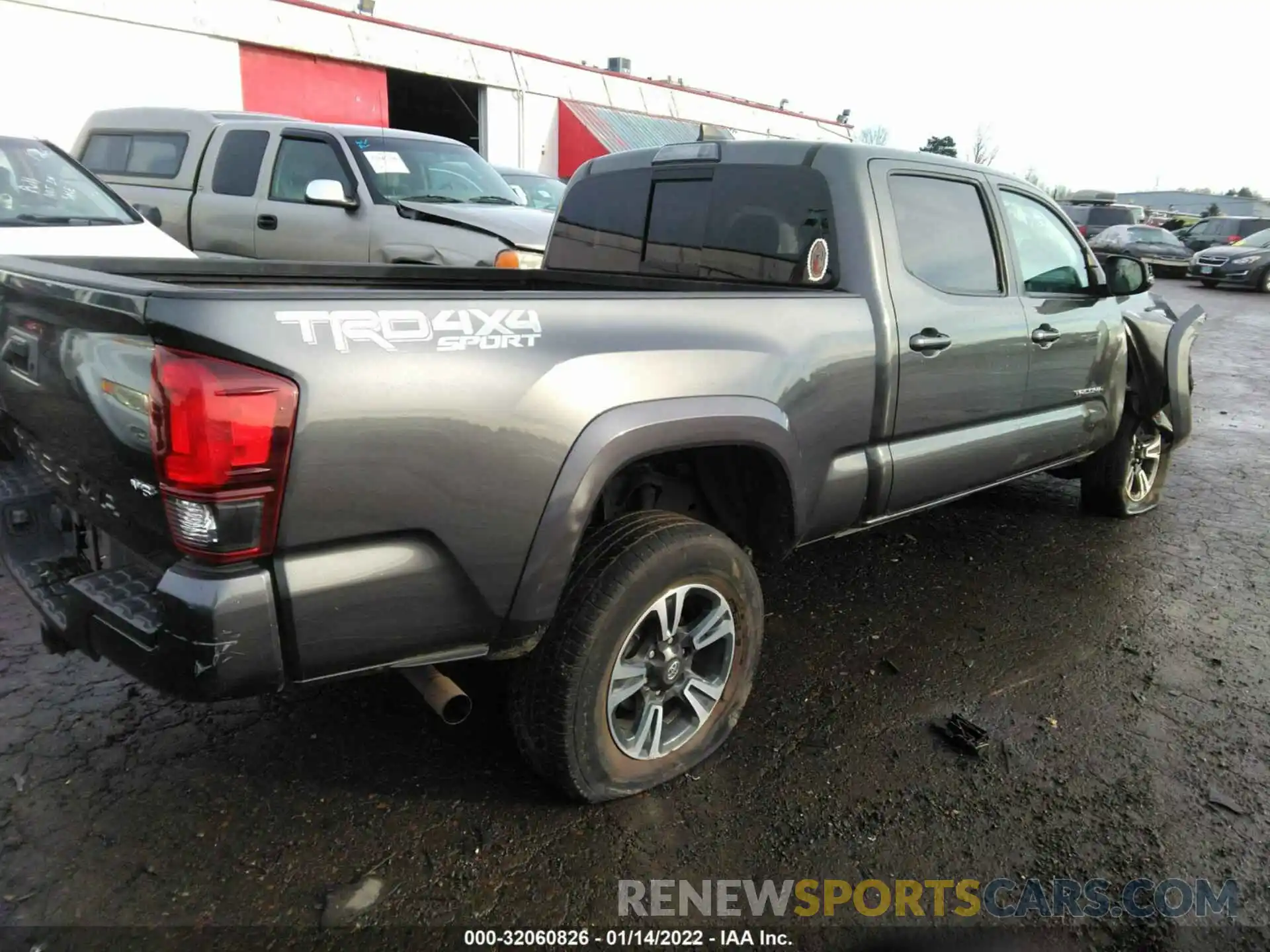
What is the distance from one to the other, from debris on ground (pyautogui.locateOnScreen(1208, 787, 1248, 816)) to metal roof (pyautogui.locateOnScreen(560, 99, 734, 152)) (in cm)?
2105

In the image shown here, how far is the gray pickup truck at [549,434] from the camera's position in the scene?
71.2 inches

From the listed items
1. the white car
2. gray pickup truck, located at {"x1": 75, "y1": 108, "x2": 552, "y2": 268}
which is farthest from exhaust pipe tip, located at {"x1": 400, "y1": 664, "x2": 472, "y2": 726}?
gray pickup truck, located at {"x1": 75, "y1": 108, "x2": 552, "y2": 268}

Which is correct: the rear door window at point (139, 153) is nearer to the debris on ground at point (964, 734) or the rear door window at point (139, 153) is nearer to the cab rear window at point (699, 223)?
the cab rear window at point (699, 223)

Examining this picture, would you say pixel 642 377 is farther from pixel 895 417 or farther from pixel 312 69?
pixel 312 69

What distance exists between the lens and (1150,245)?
24.1m

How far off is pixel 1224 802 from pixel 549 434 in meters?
2.33

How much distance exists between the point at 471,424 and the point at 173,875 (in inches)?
54.3

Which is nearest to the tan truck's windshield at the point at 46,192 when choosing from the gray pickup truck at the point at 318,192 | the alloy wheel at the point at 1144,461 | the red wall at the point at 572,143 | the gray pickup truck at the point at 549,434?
the gray pickup truck at the point at 318,192

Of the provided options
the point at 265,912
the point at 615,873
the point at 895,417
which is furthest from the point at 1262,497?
the point at 265,912

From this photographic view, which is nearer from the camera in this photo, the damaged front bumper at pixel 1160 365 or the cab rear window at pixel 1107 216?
the damaged front bumper at pixel 1160 365

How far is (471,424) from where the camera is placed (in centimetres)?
199

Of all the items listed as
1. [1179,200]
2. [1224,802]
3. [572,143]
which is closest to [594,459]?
[1224,802]

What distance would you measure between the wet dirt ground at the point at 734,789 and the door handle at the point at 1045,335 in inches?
46.6

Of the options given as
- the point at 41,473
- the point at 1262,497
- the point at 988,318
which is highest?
the point at 988,318
